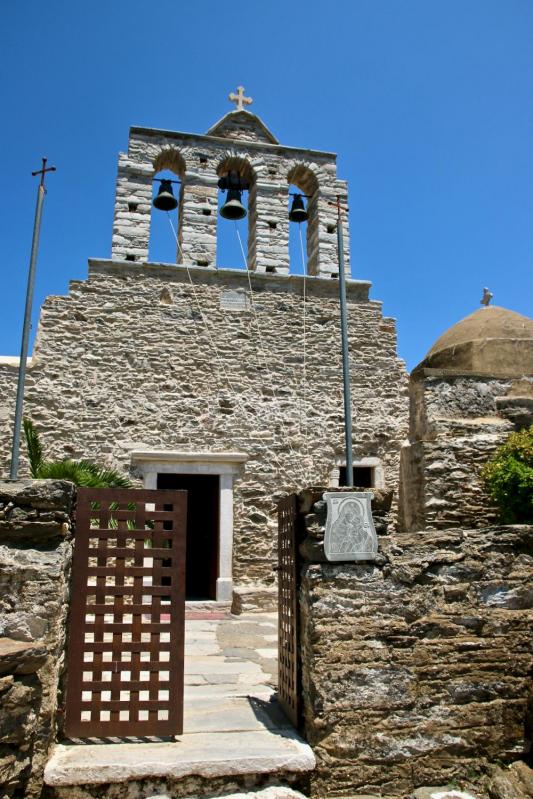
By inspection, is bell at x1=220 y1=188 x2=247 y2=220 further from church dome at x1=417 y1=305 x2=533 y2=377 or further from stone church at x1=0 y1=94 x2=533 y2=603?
church dome at x1=417 y1=305 x2=533 y2=377

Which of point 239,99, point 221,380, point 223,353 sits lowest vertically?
point 221,380

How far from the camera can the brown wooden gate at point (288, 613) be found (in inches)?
154

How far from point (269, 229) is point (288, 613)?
7102 millimetres

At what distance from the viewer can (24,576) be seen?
130 inches

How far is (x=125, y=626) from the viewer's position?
3.66 metres

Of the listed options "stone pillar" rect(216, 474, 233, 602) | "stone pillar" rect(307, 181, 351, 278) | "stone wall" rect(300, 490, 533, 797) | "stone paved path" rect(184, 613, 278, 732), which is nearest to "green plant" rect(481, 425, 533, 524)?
"stone wall" rect(300, 490, 533, 797)

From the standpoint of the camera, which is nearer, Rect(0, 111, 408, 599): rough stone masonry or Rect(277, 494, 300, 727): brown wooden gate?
Rect(277, 494, 300, 727): brown wooden gate

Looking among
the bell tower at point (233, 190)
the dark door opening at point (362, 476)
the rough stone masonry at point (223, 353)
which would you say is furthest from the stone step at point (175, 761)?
the bell tower at point (233, 190)

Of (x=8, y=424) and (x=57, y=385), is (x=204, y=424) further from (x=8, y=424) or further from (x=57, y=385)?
(x=8, y=424)

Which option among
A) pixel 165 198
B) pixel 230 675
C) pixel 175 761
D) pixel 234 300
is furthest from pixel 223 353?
pixel 175 761

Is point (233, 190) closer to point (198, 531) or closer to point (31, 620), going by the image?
point (198, 531)

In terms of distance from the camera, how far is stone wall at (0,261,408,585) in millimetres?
8820

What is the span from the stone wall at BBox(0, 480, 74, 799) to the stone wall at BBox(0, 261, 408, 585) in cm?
532

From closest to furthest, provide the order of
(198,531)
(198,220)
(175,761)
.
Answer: (175,761), (198,220), (198,531)
